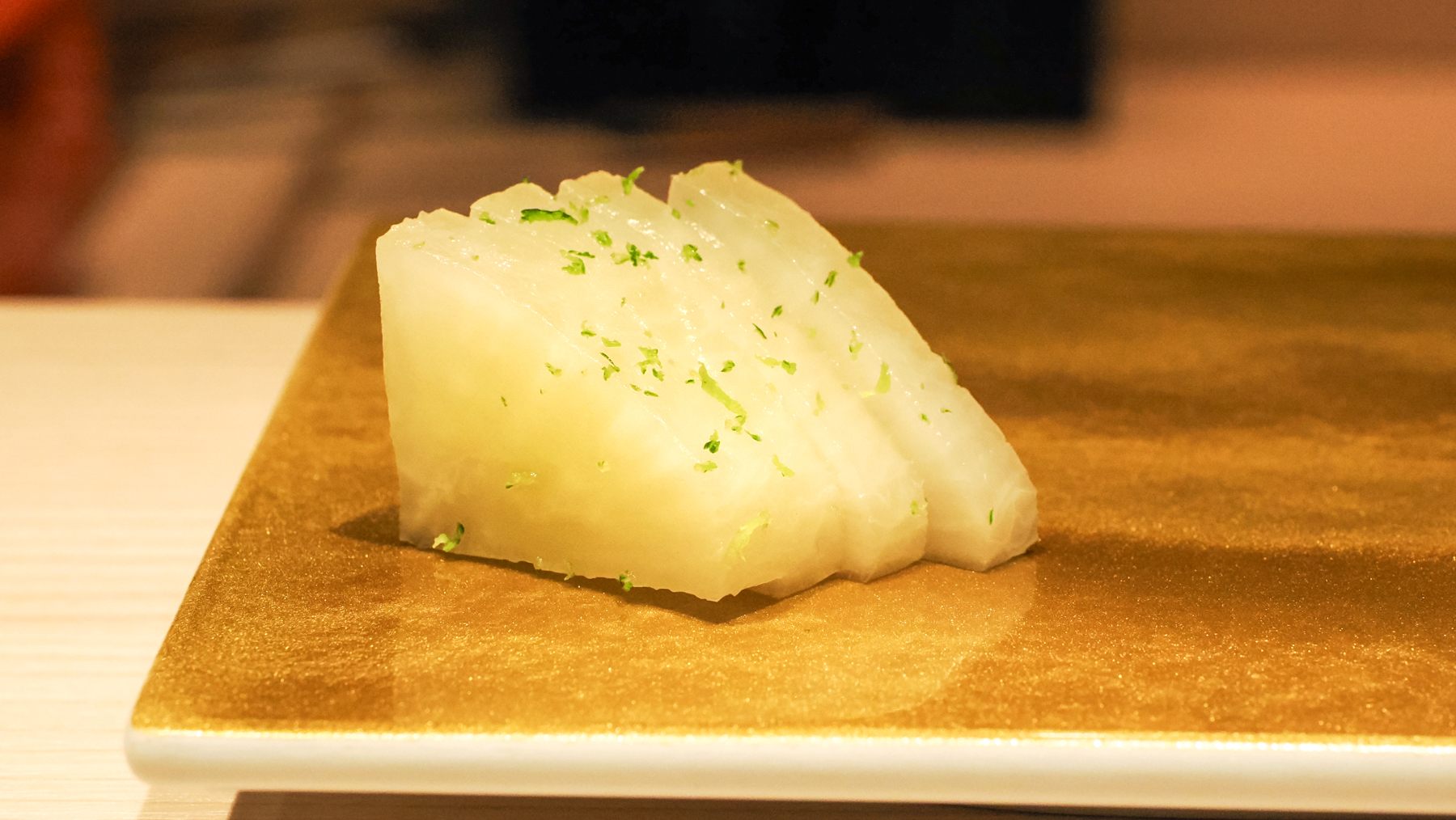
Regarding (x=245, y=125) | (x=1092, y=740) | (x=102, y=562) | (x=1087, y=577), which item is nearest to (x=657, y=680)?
(x=1092, y=740)

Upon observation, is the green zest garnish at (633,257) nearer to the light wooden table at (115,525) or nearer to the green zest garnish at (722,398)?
the green zest garnish at (722,398)

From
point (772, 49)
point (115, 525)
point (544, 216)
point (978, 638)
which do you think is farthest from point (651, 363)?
point (772, 49)

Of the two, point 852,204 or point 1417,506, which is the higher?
point 1417,506

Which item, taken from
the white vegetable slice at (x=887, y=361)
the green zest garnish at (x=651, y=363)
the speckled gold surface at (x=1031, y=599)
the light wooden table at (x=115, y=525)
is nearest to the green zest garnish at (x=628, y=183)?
the white vegetable slice at (x=887, y=361)

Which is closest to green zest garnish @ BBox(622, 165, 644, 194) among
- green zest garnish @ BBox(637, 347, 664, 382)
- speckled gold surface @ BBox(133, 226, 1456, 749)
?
green zest garnish @ BBox(637, 347, 664, 382)

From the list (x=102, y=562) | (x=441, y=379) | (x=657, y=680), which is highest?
(x=441, y=379)

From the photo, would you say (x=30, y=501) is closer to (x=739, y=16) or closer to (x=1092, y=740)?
(x=1092, y=740)

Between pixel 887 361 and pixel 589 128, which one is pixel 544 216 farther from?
pixel 589 128
